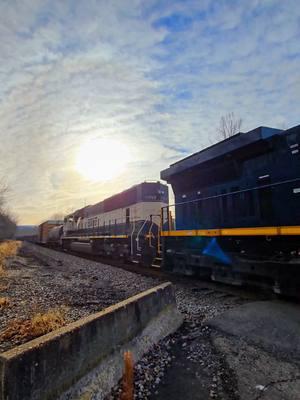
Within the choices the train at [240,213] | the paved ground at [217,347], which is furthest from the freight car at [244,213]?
the paved ground at [217,347]

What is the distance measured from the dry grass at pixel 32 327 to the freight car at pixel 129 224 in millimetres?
5813

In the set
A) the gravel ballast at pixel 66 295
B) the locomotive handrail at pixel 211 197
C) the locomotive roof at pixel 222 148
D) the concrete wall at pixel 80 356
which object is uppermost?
the locomotive roof at pixel 222 148

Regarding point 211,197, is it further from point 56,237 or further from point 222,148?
point 56,237

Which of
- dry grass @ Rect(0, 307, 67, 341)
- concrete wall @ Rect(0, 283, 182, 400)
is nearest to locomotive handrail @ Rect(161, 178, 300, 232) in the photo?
concrete wall @ Rect(0, 283, 182, 400)

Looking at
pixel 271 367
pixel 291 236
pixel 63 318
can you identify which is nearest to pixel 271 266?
pixel 291 236

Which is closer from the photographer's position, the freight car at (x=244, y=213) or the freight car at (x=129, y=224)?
the freight car at (x=244, y=213)

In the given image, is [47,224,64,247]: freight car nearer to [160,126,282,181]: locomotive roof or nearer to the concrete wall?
[160,126,282,181]: locomotive roof

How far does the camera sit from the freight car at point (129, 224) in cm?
1166

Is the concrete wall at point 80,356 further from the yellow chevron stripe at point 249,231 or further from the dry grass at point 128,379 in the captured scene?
the yellow chevron stripe at point 249,231

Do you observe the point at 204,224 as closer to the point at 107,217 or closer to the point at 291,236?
the point at 291,236

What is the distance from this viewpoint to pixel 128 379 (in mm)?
2840

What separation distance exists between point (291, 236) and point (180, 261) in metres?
3.57

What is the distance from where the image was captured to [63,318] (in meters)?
4.55

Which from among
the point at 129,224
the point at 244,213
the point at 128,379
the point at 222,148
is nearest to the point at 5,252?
the point at 129,224
